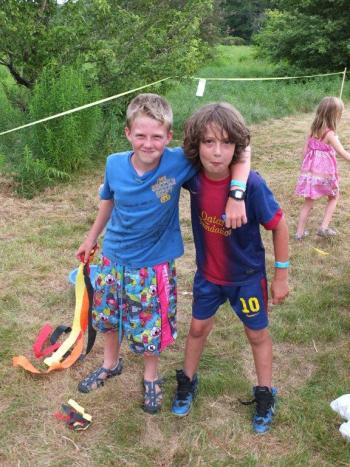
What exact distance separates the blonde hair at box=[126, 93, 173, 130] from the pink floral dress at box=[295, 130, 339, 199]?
2.77 metres

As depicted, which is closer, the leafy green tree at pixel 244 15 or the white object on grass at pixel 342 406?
the white object on grass at pixel 342 406

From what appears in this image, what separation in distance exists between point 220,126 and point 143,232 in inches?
22.8

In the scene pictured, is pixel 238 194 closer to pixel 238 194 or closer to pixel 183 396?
pixel 238 194

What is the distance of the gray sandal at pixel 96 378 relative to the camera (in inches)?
103

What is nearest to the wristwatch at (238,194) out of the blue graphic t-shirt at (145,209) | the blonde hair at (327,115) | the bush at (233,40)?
the blue graphic t-shirt at (145,209)

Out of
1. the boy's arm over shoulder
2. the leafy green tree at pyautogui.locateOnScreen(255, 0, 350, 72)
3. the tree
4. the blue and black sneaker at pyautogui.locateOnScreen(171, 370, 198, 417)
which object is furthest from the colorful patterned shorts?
the leafy green tree at pyautogui.locateOnScreen(255, 0, 350, 72)

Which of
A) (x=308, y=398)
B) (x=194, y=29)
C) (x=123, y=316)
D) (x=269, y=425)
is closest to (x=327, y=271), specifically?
(x=308, y=398)

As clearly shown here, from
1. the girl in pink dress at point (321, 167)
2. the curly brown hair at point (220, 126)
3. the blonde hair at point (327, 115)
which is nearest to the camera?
the curly brown hair at point (220, 126)

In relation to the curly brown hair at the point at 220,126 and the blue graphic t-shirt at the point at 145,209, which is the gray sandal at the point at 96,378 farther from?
the curly brown hair at the point at 220,126

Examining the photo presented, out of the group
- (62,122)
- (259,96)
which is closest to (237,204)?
(62,122)

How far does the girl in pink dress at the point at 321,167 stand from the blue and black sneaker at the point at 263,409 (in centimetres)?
245

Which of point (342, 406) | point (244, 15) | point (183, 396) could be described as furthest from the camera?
point (244, 15)

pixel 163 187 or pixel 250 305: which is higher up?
pixel 163 187

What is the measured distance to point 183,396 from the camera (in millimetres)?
2482
